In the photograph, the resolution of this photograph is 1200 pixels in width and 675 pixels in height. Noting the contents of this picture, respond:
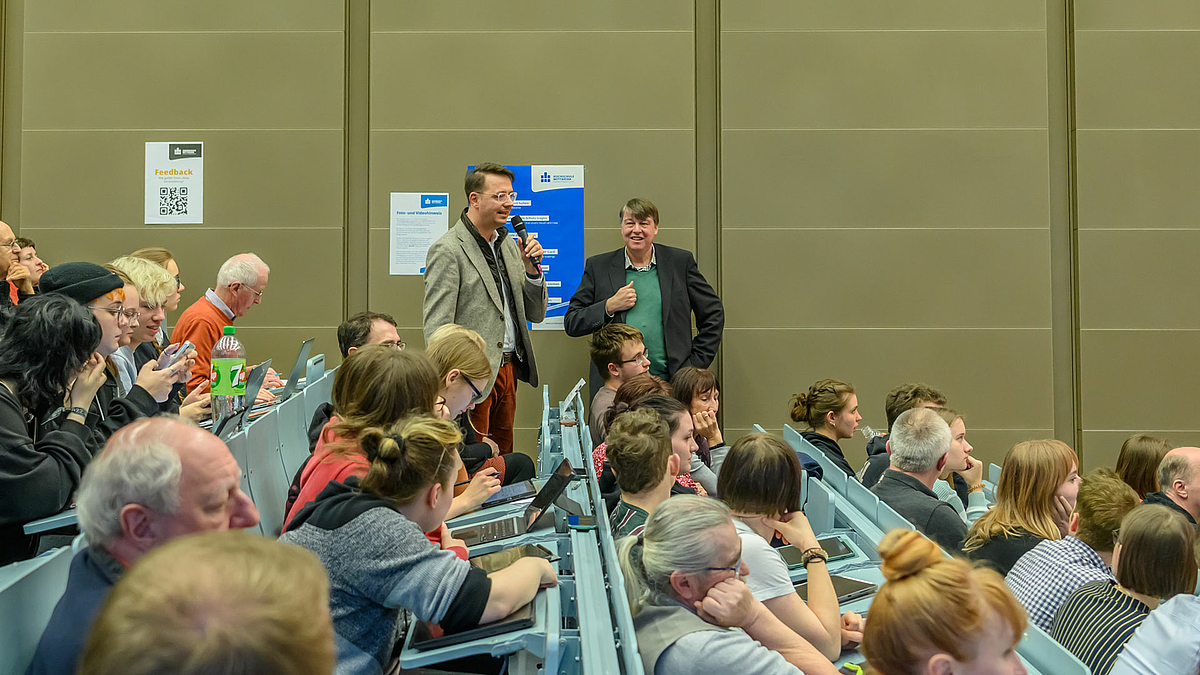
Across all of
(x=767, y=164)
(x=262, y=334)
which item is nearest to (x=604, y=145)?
(x=767, y=164)

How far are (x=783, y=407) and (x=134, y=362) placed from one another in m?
3.55

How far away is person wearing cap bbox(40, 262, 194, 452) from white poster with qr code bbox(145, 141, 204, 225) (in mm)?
3117

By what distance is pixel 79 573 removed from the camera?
1.46 meters

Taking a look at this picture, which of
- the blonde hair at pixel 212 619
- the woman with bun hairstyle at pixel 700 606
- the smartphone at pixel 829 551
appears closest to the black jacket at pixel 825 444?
the smartphone at pixel 829 551

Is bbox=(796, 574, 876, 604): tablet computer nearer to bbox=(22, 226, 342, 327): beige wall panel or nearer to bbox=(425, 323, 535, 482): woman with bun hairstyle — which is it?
bbox=(425, 323, 535, 482): woman with bun hairstyle

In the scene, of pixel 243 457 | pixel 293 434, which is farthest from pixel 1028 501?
pixel 293 434

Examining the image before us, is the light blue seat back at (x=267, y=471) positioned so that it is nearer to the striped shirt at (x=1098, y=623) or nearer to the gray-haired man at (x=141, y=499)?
the gray-haired man at (x=141, y=499)

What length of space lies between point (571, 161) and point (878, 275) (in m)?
1.97

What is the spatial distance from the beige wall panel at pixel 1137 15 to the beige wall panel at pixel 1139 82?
0.15 ft

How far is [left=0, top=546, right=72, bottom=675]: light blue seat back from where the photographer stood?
1.61 metres

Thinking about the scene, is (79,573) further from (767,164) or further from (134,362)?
(767,164)

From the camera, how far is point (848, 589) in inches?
97.5

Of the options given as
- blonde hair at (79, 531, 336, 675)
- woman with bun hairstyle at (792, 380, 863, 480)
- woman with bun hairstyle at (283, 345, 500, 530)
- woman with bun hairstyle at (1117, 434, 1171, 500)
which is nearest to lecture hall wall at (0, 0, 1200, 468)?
woman with bun hairstyle at (792, 380, 863, 480)

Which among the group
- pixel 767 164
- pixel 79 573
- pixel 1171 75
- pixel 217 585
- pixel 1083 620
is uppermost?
pixel 1171 75
